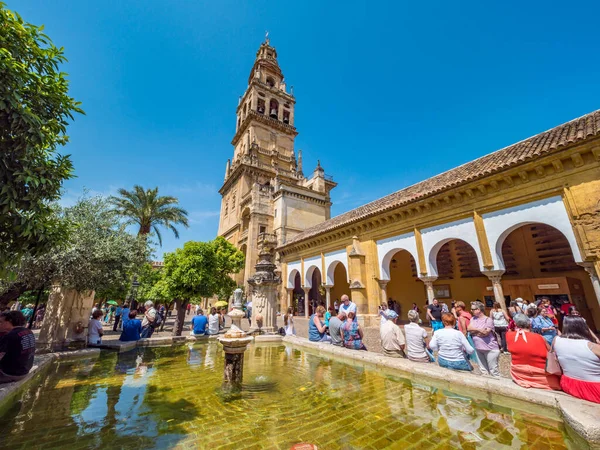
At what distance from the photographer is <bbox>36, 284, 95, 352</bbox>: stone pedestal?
7.72 m

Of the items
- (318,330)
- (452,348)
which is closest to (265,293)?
(318,330)

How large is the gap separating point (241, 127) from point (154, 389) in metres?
35.6

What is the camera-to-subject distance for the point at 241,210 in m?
29.8

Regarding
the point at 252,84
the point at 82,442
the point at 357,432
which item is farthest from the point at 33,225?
the point at 252,84

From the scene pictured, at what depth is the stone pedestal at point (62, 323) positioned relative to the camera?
7719 millimetres

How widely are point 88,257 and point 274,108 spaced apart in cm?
3556

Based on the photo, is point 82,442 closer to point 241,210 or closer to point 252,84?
point 241,210

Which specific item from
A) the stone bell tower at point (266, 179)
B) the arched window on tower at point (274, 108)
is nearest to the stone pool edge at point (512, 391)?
the stone bell tower at point (266, 179)

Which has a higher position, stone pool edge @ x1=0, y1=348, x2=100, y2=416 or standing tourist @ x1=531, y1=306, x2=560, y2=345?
standing tourist @ x1=531, y1=306, x2=560, y2=345

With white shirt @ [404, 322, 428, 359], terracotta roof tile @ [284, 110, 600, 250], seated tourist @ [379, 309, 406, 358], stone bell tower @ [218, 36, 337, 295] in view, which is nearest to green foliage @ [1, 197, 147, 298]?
seated tourist @ [379, 309, 406, 358]

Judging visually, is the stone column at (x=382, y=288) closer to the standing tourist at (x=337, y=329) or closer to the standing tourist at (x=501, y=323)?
→ the standing tourist at (x=501, y=323)

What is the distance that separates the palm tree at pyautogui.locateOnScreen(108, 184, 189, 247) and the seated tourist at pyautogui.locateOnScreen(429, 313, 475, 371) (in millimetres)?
20275

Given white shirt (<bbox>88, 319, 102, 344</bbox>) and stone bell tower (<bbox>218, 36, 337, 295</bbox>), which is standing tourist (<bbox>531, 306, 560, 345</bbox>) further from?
stone bell tower (<bbox>218, 36, 337, 295</bbox>)

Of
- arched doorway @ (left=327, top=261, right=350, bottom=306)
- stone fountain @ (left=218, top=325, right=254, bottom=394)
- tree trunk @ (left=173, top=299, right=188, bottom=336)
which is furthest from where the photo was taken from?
arched doorway @ (left=327, top=261, right=350, bottom=306)
